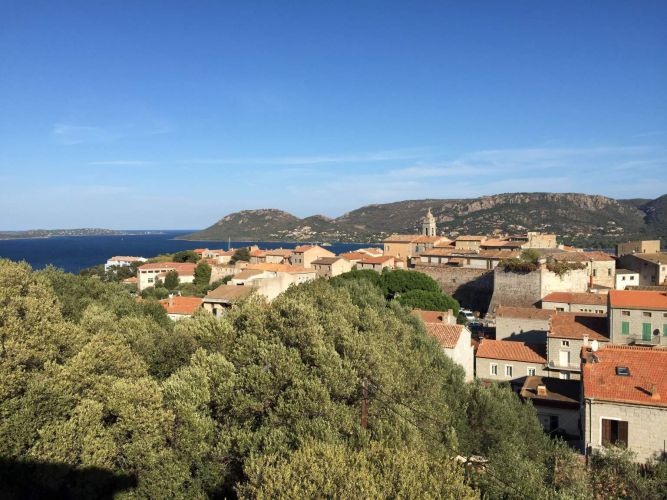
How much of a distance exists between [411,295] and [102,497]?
119 ft

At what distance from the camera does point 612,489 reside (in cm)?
1305

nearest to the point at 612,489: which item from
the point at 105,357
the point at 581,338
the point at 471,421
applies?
the point at 471,421

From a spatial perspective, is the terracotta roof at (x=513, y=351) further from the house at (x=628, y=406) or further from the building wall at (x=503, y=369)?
the house at (x=628, y=406)

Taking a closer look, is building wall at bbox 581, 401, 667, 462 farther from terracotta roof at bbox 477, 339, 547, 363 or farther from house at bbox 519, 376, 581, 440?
terracotta roof at bbox 477, 339, 547, 363

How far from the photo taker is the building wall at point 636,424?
15.8 m

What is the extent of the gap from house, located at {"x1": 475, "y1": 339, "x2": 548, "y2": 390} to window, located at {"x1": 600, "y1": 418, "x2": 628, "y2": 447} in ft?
44.0

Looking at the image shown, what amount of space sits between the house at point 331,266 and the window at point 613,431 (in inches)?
2139

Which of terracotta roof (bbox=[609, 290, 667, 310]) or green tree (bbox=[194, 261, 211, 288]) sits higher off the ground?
terracotta roof (bbox=[609, 290, 667, 310])

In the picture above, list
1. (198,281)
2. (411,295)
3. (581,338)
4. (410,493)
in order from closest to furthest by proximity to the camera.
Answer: (410,493) < (581,338) < (411,295) < (198,281)

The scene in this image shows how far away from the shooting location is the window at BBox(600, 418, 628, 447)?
1627 cm

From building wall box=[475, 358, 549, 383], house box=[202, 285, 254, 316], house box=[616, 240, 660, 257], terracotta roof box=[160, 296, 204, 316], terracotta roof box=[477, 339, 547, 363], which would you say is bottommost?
building wall box=[475, 358, 549, 383]

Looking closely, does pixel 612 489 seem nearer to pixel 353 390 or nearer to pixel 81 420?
pixel 353 390

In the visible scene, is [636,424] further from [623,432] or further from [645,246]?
[645,246]

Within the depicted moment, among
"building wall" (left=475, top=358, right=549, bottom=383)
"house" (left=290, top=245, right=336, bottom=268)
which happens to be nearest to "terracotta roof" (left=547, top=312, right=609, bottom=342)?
"building wall" (left=475, top=358, right=549, bottom=383)
